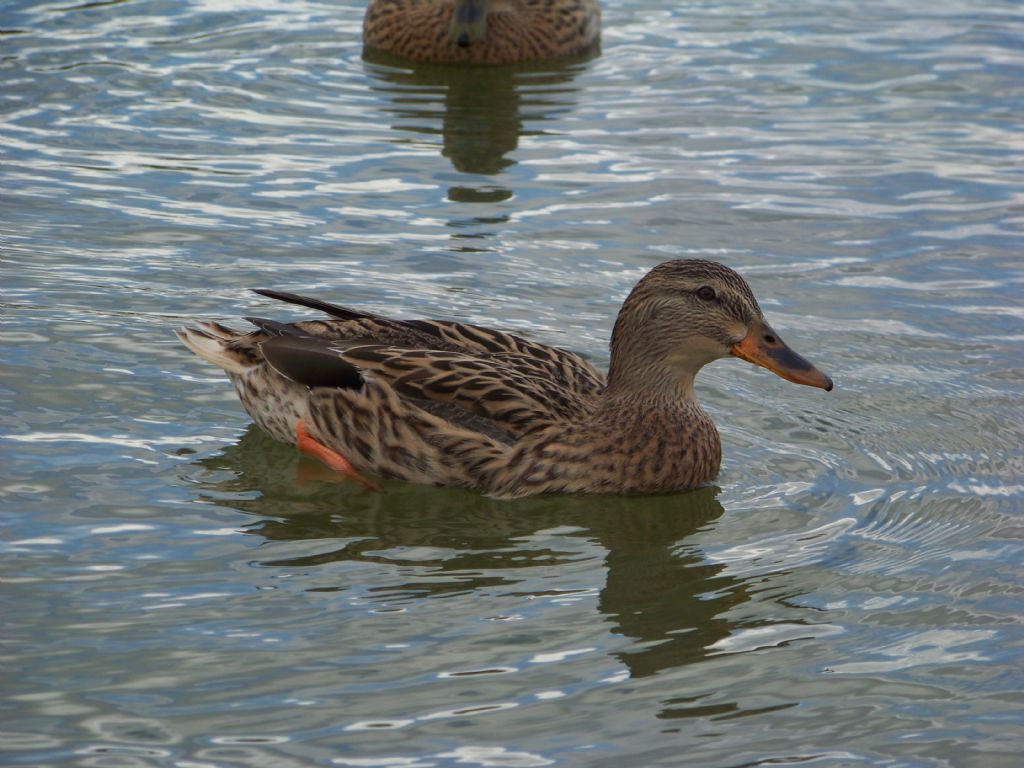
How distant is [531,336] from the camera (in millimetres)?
9688

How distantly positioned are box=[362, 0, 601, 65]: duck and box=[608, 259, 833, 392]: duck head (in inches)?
290

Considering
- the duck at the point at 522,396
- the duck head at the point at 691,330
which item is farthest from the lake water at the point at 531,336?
the duck head at the point at 691,330

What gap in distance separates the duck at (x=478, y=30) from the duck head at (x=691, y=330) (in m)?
7.37

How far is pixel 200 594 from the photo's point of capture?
6695 mm

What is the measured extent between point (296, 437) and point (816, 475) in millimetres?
2450

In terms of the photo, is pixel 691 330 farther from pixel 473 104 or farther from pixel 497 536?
pixel 473 104

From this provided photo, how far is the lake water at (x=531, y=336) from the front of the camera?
6008mm

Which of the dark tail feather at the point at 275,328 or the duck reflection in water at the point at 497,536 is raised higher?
the dark tail feather at the point at 275,328

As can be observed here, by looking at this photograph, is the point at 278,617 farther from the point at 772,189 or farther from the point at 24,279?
the point at 772,189

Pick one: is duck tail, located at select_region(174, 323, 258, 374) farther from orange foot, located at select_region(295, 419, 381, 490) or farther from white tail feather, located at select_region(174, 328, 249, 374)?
orange foot, located at select_region(295, 419, 381, 490)

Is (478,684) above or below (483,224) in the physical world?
below

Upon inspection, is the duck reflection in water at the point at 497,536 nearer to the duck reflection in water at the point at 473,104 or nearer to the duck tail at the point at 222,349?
the duck tail at the point at 222,349

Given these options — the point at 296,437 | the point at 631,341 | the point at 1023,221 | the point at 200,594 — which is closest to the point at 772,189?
the point at 1023,221

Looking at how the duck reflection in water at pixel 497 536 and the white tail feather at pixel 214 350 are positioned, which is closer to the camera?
the duck reflection in water at pixel 497 536
